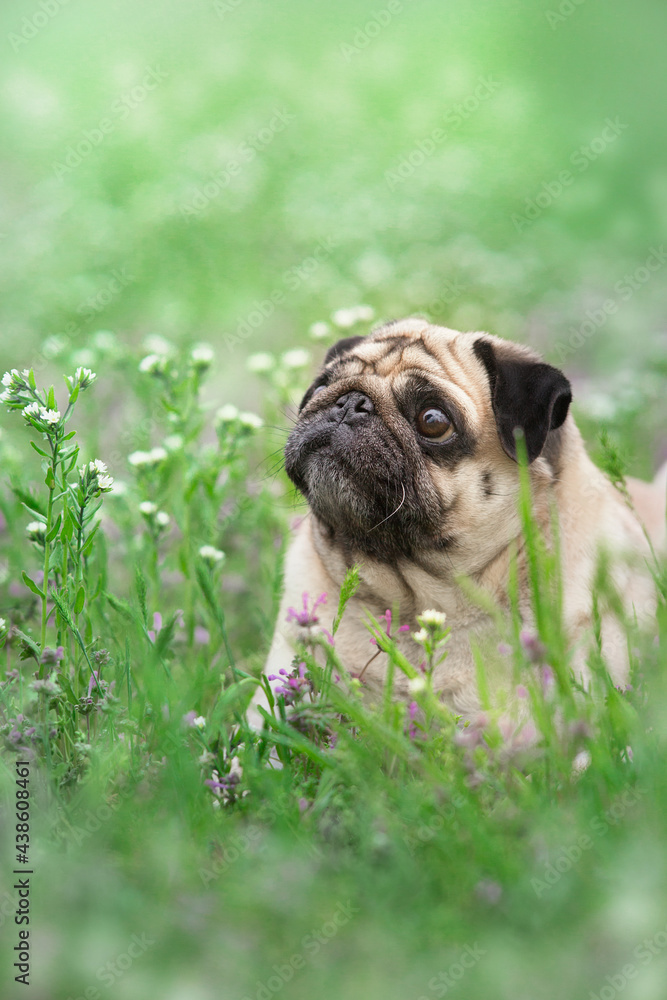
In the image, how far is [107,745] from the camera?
9.39 ft

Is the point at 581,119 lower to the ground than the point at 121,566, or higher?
higher

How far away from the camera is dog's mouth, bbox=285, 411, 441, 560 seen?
356 cm

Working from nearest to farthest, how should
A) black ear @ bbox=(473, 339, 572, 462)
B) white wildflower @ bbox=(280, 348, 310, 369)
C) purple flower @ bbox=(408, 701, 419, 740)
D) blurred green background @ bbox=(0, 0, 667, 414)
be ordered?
purple flower @ bbox=(408, 701, 419, 740)
black ear @ bbox=(473, 339, 572, 462)
white wildflower @ bbox=(280, 348, 310, 369)
blurred green background @ bbox=(0, 0, 667, 414)

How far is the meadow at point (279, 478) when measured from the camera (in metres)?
1.98

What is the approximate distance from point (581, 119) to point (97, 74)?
5.34 m

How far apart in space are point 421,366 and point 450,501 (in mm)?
669

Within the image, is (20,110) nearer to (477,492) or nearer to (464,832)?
(477,492)

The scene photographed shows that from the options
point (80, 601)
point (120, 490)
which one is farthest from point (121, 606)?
point (120, 490)

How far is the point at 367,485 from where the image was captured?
3.56 m

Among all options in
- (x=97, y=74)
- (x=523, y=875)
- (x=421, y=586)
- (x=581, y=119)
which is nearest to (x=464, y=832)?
(x=523, y=875)

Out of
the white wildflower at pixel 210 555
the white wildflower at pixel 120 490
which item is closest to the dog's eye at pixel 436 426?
the white wildflower at pixel 210 555

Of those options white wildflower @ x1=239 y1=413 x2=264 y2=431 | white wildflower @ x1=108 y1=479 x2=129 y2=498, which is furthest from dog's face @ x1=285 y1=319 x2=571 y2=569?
white wildflower @ x1=108 y1=479 x2=129 y2=498

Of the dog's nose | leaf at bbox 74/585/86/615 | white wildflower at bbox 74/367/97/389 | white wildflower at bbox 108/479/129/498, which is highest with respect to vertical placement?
the dog's nose

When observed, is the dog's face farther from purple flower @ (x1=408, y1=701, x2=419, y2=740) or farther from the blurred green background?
the blurred green background
